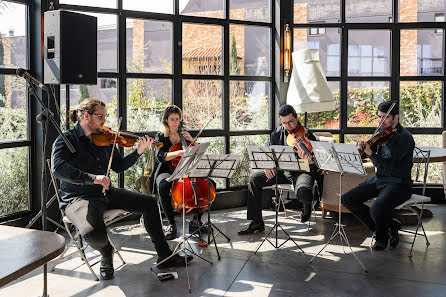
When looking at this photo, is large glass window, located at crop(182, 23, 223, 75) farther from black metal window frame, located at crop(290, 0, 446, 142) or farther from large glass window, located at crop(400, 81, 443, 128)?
large glass window, located at crop(400, 81, 443, 128)

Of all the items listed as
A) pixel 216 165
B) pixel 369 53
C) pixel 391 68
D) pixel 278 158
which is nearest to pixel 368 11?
pixel 369 53

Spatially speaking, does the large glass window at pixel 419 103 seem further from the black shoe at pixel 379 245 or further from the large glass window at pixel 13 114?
the large glass window at pixel 13 114

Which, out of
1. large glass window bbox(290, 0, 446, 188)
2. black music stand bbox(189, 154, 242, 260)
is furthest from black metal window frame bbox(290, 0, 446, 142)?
black music stand bbox(189, 154, 242, 260)

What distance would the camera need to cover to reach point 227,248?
4.54 m

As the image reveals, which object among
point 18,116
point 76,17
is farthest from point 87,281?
point 76,17

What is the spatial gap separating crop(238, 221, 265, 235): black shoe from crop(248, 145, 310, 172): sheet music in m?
0.90

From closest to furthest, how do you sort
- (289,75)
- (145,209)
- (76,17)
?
(145,209)
(76,17)
(289,75)

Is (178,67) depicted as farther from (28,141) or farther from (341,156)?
(341,156)

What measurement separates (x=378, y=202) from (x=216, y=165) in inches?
55.7

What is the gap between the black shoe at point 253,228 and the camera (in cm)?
500

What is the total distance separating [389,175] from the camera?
4.49 metres

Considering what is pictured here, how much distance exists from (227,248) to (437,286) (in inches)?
67.3

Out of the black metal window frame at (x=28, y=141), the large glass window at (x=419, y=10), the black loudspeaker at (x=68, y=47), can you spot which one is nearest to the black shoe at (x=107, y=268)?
the black metal window frame at (x=28, y=141)

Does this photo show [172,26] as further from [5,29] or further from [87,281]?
[87,281]
